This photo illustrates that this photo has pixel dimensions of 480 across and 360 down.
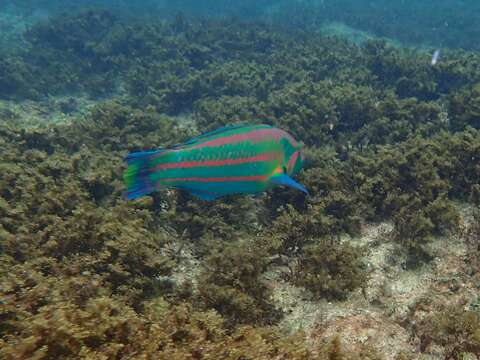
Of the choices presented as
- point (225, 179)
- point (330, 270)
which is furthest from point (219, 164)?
point (330, 270)

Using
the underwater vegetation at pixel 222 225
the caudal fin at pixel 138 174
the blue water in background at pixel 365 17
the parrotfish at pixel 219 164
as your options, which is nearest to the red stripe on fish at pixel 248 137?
the parrotfish at pixel 219 164

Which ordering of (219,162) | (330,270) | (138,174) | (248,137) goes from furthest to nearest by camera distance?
(330,270), (248,137), (219,162), (138,174)

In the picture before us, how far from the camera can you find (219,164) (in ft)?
12.2

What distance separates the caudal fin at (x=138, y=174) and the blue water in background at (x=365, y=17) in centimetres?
2304

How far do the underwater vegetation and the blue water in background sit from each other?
1490 centimetres

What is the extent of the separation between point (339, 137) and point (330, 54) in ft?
23.4

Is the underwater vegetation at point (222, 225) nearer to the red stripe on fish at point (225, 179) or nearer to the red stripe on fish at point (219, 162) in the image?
the red stripe on fish at point (225, 179)

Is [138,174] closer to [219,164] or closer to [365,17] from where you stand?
[219,164]

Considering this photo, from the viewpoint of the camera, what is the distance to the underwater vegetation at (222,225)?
118 inches

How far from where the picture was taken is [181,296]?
3.87m

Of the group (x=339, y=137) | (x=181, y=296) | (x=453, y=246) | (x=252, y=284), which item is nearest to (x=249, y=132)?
(x=252, y=284)

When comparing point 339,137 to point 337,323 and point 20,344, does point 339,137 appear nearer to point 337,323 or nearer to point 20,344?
point 337,323

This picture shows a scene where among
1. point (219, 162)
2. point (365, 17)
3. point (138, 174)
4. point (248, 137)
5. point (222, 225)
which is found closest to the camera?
point (138, 174)

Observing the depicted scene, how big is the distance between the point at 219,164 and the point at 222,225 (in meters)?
1.49
